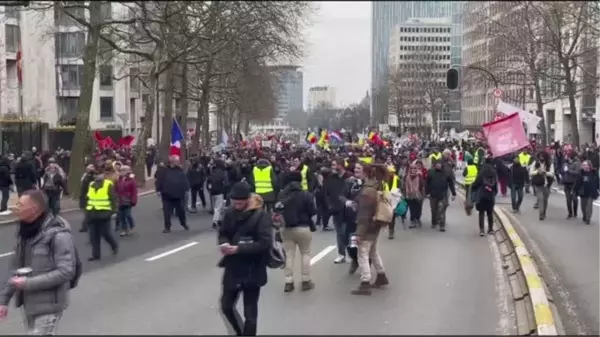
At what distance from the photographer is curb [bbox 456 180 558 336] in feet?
28.4

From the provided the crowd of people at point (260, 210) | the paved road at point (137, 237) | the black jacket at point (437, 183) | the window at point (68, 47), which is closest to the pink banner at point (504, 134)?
the crowd of people at point (260, 210)

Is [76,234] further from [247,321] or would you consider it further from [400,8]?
[400,8]

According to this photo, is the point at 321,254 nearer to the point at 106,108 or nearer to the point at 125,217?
the point at 125,217

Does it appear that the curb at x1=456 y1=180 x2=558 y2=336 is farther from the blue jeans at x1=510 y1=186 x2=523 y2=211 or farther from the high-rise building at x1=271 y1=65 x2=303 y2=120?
the high-rise building at x1=271 y1=65 x2=303 y2=120

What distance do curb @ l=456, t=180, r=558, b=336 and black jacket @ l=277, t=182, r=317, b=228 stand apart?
108 inches

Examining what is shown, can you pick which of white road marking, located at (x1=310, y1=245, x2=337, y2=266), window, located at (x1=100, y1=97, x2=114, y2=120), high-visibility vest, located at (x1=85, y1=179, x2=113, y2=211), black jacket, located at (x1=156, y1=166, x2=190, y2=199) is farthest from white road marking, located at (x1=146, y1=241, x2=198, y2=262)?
window, located at (x1=100, y1=97, x2=114, y2=120)

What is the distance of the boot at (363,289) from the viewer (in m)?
10.8

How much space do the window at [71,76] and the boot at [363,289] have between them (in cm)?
Result: 6426

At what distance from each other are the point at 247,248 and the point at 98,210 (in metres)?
7.87

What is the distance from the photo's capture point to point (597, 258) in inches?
570

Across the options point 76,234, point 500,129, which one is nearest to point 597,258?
point 500,129

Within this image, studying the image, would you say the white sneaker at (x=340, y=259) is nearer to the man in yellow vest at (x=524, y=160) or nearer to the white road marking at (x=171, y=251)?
the white road marking at (x=171, y=251)

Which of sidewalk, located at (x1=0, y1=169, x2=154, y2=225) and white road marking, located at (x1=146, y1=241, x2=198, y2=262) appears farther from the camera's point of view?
sidewalk, located at (x1=0, y1=169, x2=154, y2=225)

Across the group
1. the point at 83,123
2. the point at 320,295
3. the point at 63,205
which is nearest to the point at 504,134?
the point at 320,295
